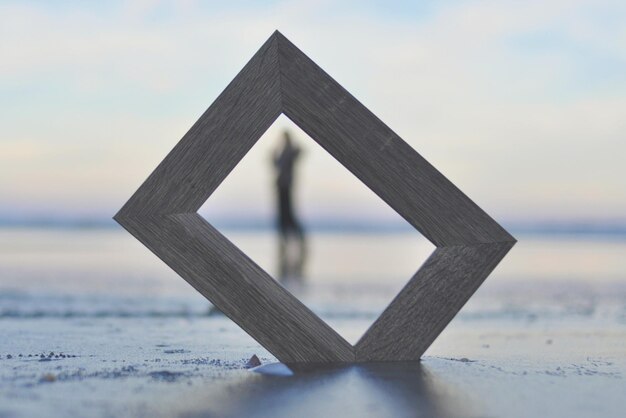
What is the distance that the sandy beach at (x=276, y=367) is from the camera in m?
2.57

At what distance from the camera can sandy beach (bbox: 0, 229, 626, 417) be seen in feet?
8.43

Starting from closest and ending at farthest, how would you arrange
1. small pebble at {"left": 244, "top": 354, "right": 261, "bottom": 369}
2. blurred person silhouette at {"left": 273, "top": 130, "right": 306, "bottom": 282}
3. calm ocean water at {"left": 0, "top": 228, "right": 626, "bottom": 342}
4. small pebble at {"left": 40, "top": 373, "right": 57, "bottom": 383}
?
small pebble at {"left": 40, "top": 373, "right": 57, "bottom": 383}, small pebble at {"left": 244, "top": 354, "right": 261, "bottom": 369}, calm ocean water at {"left": 0, "top": 228, "right": 626, "bottom": 342}, blurred person silhouette at {"left": 273, "top": 130, "right": 306, "bottom": 282}

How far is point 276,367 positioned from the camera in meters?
3.28

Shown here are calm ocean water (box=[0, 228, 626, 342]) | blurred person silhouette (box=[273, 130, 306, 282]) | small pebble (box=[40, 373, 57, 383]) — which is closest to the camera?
small pebble (box=[40, 373, 57, 383])

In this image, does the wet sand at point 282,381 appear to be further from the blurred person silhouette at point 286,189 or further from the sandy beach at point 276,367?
the blurred person silhouette at point 286,189

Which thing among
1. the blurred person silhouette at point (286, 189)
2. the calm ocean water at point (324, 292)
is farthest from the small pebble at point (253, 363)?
the blurred person silhouette at point (286, 189)

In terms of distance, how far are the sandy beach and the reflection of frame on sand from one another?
0.56 ft

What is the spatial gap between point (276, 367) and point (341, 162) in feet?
2.77

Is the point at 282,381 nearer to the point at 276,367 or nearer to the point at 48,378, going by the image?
the point at 276,367

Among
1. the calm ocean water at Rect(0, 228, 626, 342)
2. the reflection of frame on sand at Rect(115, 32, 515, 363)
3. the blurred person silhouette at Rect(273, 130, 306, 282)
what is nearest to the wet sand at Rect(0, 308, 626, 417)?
the reflection of frame on sand at Rect(115, 32, 515, 363)

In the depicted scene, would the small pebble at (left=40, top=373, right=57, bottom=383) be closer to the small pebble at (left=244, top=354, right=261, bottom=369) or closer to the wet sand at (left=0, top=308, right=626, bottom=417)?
the wet sand at (left=0, top=308, right=626, bottom=417)

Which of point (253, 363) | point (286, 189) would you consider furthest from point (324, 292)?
point (286, 189)

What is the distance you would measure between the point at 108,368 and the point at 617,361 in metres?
2.18

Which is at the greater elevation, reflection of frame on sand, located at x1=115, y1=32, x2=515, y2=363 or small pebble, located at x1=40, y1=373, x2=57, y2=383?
reflection of frame on sand, located at x1=115, y1=32, x2=515, y2=363
